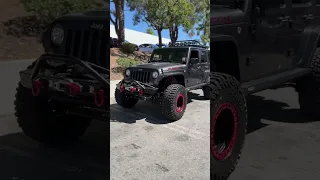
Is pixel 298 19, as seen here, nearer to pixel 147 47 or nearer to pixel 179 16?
pixel 179 16

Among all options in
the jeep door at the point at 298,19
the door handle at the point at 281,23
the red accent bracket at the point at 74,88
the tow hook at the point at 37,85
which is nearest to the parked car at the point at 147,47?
the red accent bracket at the point at 74,88

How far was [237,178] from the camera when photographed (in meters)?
2.10

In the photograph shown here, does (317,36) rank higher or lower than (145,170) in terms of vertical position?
higher

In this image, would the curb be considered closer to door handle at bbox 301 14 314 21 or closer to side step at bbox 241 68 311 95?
side step at bbox 241 68 311 95

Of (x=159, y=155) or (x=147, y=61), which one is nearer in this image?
(x=147, y=61)

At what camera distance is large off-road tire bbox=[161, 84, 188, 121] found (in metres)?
1.32

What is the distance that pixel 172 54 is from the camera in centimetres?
142

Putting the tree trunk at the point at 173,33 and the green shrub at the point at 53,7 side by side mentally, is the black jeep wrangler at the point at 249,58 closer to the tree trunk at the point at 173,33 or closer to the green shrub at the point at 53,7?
the tree trunk at the point at 173,33

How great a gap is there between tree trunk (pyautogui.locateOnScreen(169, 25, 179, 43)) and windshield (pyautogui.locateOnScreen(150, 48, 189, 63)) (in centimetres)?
4

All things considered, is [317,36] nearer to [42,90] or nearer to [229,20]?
[229,20]

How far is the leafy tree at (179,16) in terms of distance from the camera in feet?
4.45

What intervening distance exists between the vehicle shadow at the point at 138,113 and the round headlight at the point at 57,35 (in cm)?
29

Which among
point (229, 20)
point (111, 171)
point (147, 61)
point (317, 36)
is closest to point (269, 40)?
point (229, 20)

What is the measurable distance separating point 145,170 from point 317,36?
5.08 feet
